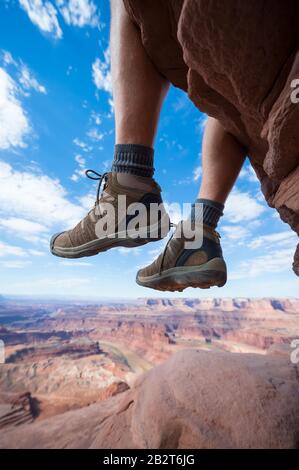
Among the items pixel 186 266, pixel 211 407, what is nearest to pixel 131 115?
pixel 186 266

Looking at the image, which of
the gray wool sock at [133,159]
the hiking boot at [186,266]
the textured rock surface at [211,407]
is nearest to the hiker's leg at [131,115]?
the gray wool sock at [133,159]

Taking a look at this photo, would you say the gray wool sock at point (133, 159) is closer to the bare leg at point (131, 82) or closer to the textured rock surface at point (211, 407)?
the bare leg at point (131, 82)

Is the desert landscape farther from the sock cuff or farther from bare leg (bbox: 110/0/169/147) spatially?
bare leg (bbox: 110/0/169/147)

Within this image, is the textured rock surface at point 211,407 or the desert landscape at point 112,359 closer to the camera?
the textured rock surface at point 211,407

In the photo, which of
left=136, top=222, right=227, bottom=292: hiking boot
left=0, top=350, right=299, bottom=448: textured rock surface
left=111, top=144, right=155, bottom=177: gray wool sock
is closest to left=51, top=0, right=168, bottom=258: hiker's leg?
left=111, top=144, right=155, bottom=177: gray wool sock

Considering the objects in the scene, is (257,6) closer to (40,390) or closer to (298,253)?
(298,253)

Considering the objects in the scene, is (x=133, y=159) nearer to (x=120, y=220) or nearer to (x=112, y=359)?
(x=120, y=220)
